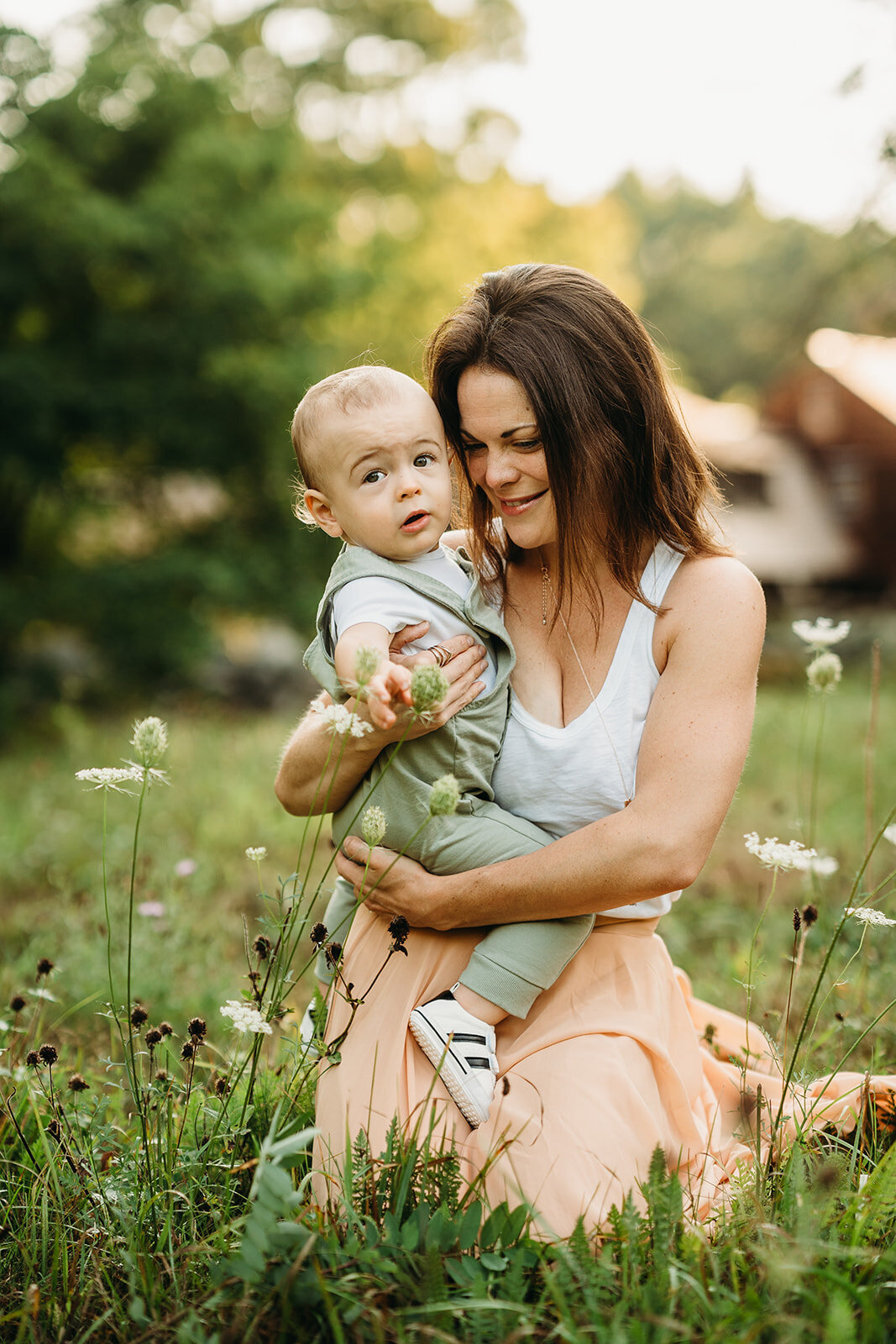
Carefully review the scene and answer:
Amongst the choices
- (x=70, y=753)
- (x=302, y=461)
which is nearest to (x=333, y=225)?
(x=70, y=753)

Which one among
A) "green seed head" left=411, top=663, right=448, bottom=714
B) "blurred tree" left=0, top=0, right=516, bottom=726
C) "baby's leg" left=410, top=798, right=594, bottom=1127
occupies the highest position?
"blurred tree" left=0, top=0, right=516, bottom=726

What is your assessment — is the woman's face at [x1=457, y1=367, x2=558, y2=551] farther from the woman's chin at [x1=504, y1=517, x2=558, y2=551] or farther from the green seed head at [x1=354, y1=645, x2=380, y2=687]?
the green seed head at [x1=354, y1=645, x2=380, y2=687]

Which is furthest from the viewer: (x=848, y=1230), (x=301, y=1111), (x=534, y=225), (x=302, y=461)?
(x=534, y=225)

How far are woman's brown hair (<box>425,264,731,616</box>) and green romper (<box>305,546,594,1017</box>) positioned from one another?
1.07 feet

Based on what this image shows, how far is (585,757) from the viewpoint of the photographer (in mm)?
2156

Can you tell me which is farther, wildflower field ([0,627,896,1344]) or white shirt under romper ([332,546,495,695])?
white shirt under romper ([332,546,495,695])

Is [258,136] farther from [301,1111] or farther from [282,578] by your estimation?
[301,1111]

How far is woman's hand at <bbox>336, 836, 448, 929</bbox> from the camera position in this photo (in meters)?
2.04

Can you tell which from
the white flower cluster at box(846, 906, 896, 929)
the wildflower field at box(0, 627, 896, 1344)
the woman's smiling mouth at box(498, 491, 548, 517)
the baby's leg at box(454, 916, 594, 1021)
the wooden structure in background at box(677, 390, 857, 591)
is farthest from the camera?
the wooden structure in background at box(677, 390, 857, 591)

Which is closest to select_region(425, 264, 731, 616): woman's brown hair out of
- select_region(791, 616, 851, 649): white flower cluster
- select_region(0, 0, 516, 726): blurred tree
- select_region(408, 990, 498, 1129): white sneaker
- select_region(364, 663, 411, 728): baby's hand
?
select_region(791, 616, 851, 649): white flower cluster

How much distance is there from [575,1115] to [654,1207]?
0.30 meters

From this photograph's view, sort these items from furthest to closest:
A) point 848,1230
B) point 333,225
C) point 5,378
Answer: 1. point 333,225
2. point 5,378
3. point 848,1230

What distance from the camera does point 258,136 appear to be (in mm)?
10016

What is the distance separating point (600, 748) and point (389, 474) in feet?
2.43
